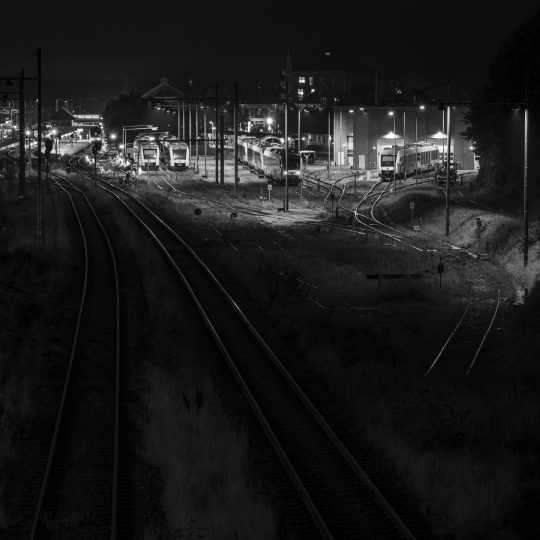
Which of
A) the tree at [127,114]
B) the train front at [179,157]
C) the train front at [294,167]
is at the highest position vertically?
the tree at [127,114]

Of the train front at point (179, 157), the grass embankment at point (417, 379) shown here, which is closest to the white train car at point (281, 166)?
the train front at point (179, 157)

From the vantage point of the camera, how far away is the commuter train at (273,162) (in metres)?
55.5

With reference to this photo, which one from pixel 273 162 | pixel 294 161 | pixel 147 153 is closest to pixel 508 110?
pixel 294 161

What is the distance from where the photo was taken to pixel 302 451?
11242 mm

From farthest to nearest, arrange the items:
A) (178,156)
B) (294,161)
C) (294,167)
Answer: (178,156), (294,167), (294,161)

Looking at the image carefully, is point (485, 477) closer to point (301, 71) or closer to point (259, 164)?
point (259, 164)

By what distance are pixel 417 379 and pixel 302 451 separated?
4100 millimetres

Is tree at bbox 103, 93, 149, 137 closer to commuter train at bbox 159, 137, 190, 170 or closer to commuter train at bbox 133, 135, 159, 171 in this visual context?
commuter train at bbox 133, 135, 159, 171

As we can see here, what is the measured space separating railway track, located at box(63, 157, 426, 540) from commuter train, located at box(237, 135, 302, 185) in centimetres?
3394

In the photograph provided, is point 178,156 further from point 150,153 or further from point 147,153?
point 150,153

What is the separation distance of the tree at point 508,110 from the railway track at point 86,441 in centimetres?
3459

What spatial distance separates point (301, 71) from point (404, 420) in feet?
487

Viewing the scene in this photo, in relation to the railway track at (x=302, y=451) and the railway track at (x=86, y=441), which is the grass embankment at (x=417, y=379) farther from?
the railway track at (x=86, y=441)

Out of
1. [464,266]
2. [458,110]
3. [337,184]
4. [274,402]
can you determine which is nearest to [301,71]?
[458,110]
